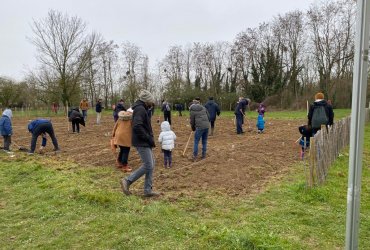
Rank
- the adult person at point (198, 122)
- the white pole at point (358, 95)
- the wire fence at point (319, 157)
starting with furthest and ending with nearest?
1. the adult person at point (198, 122)
2. the wire fence at point (319, 157)
3. the white pole at point (358, 95)

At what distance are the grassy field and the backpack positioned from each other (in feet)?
8.45

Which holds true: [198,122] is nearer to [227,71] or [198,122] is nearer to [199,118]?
[199,118]

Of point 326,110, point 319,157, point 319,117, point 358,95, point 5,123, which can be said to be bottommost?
point 319,157

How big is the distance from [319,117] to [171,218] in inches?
245

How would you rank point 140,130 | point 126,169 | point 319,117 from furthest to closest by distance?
point 319,117
point 126,169
point 140,130

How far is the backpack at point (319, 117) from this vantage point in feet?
31.7

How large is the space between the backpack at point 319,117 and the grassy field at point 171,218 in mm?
2576

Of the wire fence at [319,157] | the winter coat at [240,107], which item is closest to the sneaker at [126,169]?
the wire fence at [319,157]

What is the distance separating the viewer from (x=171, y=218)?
16.9 feet

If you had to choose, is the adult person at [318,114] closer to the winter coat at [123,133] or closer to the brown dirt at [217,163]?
the brown dirt at [217,163]

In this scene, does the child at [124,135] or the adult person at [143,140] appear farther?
the child at [124,135]

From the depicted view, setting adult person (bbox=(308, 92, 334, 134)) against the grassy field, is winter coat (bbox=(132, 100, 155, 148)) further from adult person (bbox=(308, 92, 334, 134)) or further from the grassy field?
adult person (bbox=(308, 92, 334, 134))

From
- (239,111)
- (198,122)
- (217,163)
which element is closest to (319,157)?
(217,163)

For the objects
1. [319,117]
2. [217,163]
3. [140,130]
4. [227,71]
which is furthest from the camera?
[227,71]
